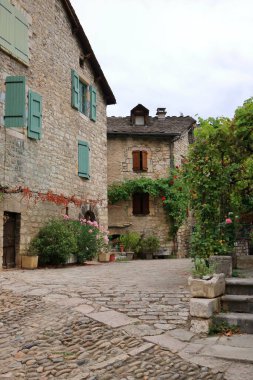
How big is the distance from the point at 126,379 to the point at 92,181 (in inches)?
444

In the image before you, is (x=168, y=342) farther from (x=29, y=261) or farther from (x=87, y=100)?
(x=87, y=100)

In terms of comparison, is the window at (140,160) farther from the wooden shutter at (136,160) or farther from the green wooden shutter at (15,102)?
the green wooden shutter at (15,102)

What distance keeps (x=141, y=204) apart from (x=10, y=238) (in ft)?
31.8

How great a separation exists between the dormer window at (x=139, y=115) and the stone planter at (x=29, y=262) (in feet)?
39.5

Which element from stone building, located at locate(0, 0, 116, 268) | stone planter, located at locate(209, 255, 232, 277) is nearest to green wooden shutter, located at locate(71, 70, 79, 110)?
stone building, located at locate(0, 0, 116, 268)

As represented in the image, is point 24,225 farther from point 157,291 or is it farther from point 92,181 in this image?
point 157,291

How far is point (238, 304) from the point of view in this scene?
5.14 metres

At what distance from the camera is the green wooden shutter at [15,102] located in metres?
10.2

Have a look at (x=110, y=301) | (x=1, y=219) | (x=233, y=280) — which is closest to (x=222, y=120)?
(x=233, y=280)

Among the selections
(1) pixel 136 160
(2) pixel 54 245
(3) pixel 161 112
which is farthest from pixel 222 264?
(3) pixel 161 112

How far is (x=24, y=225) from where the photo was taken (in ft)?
35.2

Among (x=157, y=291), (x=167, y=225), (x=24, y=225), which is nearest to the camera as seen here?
(x=157, y=291)

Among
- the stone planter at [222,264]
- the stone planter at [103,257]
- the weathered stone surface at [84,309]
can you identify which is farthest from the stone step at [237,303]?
the stone planter at [103,257]

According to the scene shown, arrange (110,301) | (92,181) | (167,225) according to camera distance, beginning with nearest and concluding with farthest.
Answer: (110,301) → (92,181) → (167,225)
